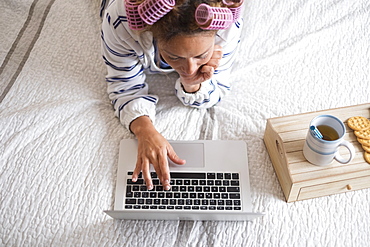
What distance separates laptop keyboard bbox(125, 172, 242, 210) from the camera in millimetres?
854

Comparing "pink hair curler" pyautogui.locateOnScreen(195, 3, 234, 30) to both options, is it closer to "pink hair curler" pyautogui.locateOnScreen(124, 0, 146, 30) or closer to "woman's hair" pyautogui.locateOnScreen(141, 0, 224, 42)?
"woman's hair" pyautogui.locateOnScreen(141, 0, 224, 42)

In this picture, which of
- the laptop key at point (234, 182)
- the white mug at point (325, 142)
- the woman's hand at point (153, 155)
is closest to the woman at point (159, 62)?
the woman's hand at point (153, 155)

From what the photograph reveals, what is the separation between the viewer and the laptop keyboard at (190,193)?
85 centimetres

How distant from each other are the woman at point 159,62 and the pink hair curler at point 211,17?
1cm

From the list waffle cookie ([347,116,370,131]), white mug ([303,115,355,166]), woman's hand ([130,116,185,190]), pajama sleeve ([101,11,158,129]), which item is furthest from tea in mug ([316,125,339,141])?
pajama sleeve ([101,11,158,129])

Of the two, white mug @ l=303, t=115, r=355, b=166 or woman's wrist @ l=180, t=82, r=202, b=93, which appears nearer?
white mug @ l=303, t=115, r=355, b=166

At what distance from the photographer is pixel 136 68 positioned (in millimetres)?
985

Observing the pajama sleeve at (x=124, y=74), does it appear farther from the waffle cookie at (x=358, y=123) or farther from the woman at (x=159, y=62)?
the waffle cookie at (x=358, y=123)

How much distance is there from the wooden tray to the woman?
0.21 m

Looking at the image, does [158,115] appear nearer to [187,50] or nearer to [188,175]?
[188,175]

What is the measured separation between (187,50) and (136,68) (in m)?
0.29

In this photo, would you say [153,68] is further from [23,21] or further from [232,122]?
[23,21]

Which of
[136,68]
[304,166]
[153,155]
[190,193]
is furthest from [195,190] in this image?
[136,68]

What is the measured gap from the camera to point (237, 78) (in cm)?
109
